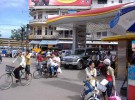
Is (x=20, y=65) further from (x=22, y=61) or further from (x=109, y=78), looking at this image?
(x=109, y=78)

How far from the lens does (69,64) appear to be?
23.8 m

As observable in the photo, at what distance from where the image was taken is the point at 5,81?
12.3m

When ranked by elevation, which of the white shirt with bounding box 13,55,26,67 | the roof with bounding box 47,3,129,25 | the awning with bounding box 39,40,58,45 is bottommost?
the white shirt with bounding box 13,55,26,67

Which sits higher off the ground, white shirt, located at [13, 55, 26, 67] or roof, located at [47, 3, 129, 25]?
roof, located at [47, 3, 129, 25]

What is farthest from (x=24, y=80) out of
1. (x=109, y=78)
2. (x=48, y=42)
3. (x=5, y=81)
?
(x=48, y=42)

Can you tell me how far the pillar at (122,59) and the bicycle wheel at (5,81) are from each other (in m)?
7.33

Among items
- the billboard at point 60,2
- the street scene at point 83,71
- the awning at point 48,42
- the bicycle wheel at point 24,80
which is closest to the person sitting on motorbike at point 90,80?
the street scene at point 83,71

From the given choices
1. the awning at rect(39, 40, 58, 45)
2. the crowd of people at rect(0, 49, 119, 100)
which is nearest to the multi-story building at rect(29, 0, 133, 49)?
the awning at rect(39, 40, 58, 45)

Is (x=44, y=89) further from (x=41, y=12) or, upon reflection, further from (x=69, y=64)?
(x=41, y=12)

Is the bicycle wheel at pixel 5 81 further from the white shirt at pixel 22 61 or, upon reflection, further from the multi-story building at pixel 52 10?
the multi-story building at pixel 52 10

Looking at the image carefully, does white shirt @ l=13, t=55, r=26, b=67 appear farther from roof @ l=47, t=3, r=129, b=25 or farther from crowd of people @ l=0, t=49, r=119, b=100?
roof @ l=47, t=3, r=129, b=25

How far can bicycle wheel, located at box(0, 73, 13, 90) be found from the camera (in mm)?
12125

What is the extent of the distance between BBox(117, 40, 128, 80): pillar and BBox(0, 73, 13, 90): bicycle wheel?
7327 millimetres

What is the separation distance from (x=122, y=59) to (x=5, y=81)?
770cm
